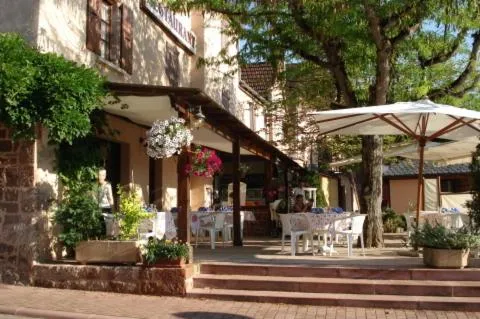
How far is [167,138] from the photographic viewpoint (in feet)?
29.3

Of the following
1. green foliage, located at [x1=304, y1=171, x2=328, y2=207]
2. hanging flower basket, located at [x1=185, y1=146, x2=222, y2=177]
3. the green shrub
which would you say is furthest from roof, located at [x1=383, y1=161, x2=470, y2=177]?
the green shrub

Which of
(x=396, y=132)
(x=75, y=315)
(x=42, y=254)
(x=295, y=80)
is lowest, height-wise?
(x=75, y=315)

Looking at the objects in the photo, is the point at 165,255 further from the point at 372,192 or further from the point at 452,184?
the point at 452,184

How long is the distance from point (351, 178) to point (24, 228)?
20850 mm

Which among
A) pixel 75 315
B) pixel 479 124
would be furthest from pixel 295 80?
pixel 75 315

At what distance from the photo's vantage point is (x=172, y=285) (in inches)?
334

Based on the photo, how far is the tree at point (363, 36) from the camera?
1097cm

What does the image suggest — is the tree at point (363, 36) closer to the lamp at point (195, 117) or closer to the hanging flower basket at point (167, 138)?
the lamp at point (195, 117)

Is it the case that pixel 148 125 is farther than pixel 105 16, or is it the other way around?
pixel 148 125

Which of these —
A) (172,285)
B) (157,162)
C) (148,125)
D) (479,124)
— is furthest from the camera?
(157,162)

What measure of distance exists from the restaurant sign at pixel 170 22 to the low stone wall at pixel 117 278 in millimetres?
6643

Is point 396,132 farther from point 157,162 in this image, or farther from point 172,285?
point 157,162

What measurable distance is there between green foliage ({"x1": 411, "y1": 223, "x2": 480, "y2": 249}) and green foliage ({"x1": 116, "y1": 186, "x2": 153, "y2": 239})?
4441mm

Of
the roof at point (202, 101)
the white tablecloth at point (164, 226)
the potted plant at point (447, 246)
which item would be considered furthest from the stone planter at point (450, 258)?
the white tablecloth at point (164, 226)
